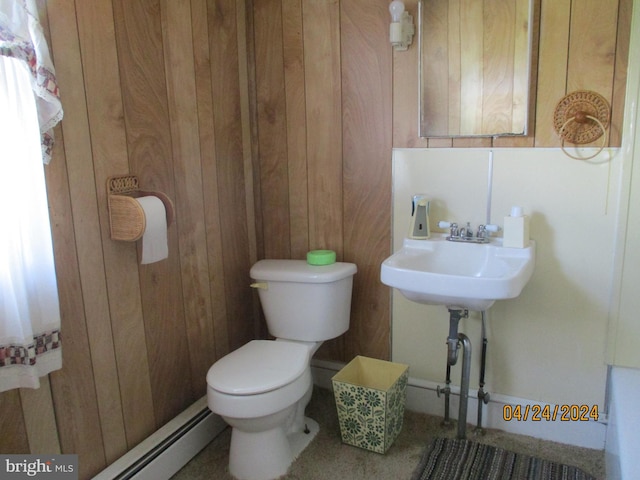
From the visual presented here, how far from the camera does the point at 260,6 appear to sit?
2.35 metres

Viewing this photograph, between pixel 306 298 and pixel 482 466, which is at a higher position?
pixel 306 298

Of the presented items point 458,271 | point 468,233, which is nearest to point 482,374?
point 458,271

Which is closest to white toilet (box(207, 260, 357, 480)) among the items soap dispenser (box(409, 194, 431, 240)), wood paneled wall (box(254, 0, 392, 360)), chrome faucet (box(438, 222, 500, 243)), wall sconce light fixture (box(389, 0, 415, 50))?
wood paneled wall (box(254, 0, 392, 360))

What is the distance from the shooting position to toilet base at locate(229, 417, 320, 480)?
1.93 metres

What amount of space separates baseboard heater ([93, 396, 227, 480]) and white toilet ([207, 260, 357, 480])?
20cm

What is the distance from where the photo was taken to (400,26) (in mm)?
2014

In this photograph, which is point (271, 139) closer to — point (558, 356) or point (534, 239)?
point (534, 239)

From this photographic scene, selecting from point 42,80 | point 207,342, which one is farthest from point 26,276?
point 207,342

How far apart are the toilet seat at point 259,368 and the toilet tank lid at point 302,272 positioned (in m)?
0.27

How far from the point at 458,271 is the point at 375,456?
0.80 metres

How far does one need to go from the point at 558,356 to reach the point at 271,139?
60.8 inches

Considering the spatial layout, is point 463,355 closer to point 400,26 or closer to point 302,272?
point 302,272
